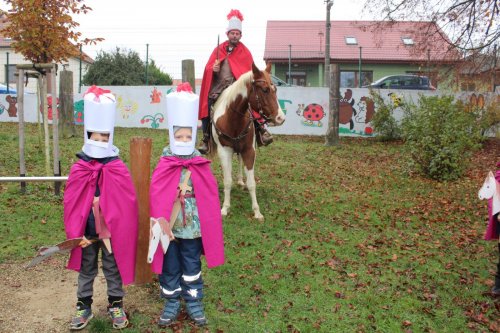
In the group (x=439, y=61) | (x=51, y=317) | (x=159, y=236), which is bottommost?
(x=51, y=317)

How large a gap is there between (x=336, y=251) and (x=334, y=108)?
29.3 ft

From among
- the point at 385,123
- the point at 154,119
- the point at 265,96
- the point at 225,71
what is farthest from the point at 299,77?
the point at 265,96

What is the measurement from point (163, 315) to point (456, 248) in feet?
14.0

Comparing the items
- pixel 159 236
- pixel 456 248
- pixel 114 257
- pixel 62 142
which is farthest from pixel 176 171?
pixel 62 142

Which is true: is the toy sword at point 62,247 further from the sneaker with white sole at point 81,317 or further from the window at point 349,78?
the window at point 349,78

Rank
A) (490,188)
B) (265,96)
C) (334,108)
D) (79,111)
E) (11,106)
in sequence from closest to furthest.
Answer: (490,188) → (265,96) → (334,108) → (79,111) → (11,106)

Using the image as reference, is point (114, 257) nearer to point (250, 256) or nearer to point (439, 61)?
point (250, 256)

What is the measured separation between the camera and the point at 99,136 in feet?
12.9

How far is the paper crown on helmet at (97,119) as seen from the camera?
388 cm

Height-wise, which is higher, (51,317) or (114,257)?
(114,257)

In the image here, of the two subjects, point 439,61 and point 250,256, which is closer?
point 250,256

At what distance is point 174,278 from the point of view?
4105mm

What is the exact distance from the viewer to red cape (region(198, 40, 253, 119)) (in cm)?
782

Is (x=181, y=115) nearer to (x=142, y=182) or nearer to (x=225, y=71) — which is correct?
(x=142, y=182)
